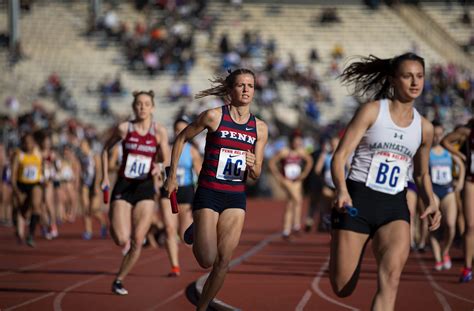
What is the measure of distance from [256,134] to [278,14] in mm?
36190

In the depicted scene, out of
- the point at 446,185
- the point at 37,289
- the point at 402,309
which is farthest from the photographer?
the point at 446,185

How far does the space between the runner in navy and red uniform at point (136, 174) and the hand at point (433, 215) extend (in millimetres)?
4123

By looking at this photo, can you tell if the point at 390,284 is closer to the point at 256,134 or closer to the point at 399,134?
the point at 399,134

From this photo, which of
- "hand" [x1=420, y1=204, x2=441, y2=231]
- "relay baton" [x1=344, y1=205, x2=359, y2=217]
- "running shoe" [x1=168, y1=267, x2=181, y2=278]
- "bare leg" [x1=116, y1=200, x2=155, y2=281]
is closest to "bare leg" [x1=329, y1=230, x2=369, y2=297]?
"relay baton" [x1=344, y1=205, x2=359, y2=217]

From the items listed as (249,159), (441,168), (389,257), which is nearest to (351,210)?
(389,257)

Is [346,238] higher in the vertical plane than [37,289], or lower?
higher

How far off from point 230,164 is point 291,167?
11710 millimetres

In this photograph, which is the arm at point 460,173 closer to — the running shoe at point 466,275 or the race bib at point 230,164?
the running shoe at point 466,275

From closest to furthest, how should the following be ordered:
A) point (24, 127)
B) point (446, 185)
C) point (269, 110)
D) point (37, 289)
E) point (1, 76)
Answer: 1. point (37, 289)
2. point (446, 185)
3. point (24, 127)
4. point (269, 110)
5. point (1, 76)

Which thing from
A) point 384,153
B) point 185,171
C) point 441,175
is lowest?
point 185,171

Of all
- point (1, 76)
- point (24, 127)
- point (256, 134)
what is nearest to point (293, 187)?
point (24, 127)

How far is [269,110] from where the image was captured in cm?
3603

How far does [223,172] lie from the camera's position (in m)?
8.34

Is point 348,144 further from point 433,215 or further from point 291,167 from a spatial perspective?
point 291,167
